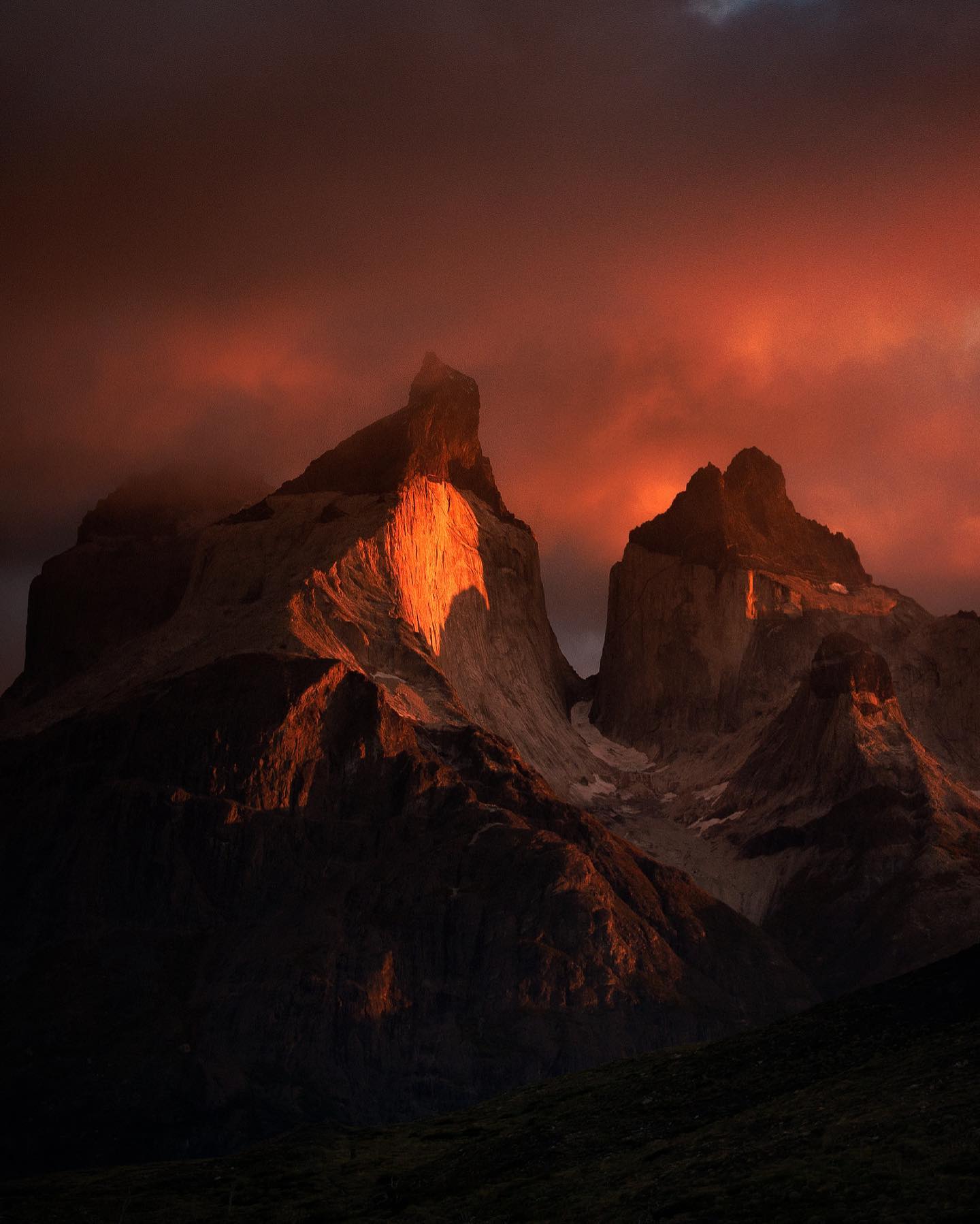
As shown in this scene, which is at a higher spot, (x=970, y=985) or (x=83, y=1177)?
(x=970, y=985)

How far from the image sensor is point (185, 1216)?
124875 mm

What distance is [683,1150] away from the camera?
115875 millimetres

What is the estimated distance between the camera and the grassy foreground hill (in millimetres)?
95000

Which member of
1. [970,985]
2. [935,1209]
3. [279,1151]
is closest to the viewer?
[935,1209]

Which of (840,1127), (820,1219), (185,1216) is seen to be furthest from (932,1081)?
(185,1216)

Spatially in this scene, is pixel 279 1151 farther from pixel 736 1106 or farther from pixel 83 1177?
pixel 736 1106

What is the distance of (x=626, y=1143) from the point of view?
411 feet

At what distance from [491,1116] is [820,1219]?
71.7 meters

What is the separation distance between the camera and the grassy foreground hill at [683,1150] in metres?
95.0

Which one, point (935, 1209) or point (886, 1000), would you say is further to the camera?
point (886, 1000)

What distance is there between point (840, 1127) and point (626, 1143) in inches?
922

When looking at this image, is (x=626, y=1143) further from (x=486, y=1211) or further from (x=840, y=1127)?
(x=840, y=1127)

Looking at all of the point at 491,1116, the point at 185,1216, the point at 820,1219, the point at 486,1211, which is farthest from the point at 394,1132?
the point at 820,1219

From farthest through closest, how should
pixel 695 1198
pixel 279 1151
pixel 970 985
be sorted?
1. pixel 279 1151
2. pixel 970 985
3. pixel 695 1198
